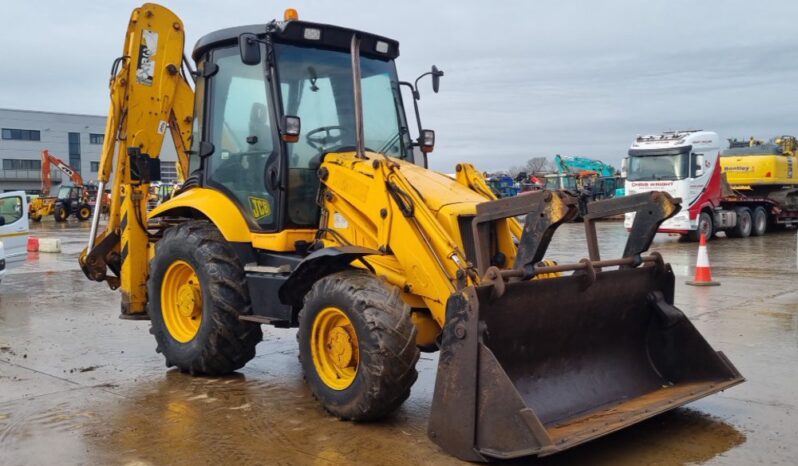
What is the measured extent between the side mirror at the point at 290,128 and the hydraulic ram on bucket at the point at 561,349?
1631 millimetres

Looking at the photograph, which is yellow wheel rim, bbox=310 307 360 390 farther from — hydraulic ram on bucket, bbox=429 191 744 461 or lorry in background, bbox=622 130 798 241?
lorry in background, bbox=622 130 798 241

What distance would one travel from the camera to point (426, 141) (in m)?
7.14

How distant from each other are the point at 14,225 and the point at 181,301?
765 centimetres

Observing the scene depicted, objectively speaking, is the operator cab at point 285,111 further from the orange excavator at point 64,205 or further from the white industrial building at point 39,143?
the white industrial building at point 39,143

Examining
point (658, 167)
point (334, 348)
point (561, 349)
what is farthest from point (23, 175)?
point (561, 349)

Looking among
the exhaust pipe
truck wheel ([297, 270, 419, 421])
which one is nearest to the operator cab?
the exhaust pipe

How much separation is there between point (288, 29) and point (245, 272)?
1.97 metres

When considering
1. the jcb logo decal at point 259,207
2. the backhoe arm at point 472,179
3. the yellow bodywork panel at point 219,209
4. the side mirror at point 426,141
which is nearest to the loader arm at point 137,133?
the yellow bodywork panel at point 219,209

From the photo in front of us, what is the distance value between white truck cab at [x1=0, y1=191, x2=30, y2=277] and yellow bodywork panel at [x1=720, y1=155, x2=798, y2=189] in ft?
68.6

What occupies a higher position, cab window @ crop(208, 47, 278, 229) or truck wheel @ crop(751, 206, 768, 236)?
cab window @ crop(208, 47, 278, 229)

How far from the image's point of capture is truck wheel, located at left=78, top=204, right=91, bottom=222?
3925 cm

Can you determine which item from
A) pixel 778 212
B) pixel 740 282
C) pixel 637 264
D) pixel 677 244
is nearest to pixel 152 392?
pixel 637 264

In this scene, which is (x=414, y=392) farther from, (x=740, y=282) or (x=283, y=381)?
(x=740, y=282)

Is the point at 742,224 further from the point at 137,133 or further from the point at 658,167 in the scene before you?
the point at 137,133
